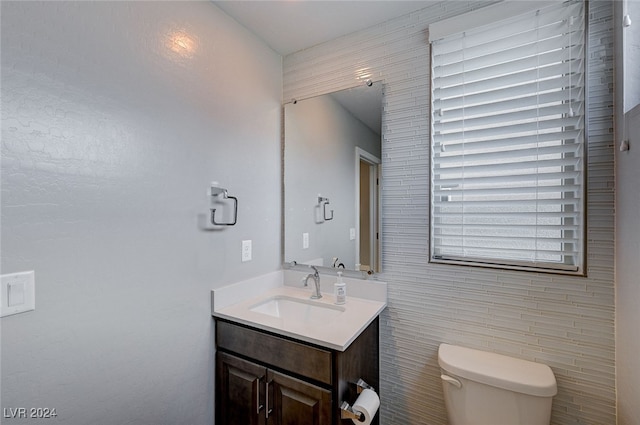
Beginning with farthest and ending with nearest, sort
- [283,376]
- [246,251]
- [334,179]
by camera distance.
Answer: [334,179] < [246,251] < [283,376]

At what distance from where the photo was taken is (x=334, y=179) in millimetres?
1791

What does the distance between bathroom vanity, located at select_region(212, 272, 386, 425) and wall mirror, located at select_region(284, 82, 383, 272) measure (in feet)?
1.02

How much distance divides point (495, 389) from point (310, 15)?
79.1 inches

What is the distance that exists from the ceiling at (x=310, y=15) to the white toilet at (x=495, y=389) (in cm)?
177

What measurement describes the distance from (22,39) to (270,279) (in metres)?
1.50

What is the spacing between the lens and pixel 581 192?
1.20m

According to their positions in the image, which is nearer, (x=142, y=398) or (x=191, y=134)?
(x=142, y=398)

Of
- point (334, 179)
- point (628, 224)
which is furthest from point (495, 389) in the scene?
point (334, 179)

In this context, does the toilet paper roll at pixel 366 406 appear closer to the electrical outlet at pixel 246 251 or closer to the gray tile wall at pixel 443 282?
the gray tile wall at pixel 443 282

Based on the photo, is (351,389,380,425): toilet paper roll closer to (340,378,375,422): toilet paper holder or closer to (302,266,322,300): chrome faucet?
(340,378,375,422): toilet paper holder

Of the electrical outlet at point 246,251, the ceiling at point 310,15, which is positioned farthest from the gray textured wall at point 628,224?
the electrical outlet at point 246,251

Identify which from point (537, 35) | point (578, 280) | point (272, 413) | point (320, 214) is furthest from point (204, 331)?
point (537, 35)

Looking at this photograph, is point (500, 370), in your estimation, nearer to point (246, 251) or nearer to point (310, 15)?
point (246, 251)

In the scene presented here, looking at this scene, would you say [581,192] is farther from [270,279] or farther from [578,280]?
[270,279]
